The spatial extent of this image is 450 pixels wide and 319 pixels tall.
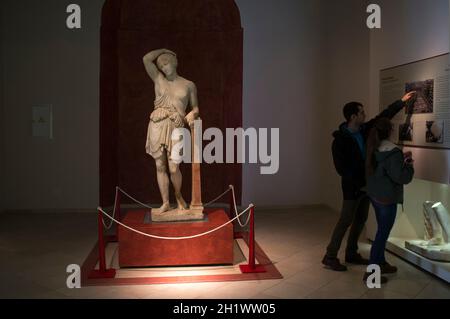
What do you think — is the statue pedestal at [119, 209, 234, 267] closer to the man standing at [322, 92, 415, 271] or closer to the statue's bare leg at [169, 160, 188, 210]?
the statue's bare leg at [169, 160, 188, 210]

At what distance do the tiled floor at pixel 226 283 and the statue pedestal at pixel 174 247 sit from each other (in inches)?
27.1

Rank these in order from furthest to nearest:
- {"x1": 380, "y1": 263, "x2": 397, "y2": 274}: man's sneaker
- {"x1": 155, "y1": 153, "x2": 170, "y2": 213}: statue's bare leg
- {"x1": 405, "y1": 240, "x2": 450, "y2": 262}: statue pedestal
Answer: {"x1": 155, "y1": 153, "x2": 170, "y2": 213}: statue's bare leg → {"x1": 380, "y1": 263, "x2": 397, "y2": 274}: man's sneaker → {"x1": 405, "y1": 240, "x2": 450, "y2": 262}: statue pedestal

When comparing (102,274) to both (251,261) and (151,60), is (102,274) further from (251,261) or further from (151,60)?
(151,60)

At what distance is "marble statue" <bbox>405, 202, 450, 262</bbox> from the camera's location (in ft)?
17.2

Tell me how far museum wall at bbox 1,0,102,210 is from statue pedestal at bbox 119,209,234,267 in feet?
12.7

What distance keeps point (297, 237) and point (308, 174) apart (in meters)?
2.74

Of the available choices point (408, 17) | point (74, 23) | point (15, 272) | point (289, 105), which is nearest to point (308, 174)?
point (289, 105)

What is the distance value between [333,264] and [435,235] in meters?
1.16

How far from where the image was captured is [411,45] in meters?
5.84

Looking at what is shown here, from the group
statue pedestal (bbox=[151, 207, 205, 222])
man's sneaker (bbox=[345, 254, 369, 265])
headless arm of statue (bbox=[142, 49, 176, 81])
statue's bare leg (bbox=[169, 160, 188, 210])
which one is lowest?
man's sneaker (bbox=[345, 254, 369, 265])

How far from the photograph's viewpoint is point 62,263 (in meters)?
5.89

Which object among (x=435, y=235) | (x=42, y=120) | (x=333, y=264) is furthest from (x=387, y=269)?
(x=42, y=120)

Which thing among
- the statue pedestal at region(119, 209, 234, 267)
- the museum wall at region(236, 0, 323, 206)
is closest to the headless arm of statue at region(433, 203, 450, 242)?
the statue pedestal at region(119, 209, 234, 267)

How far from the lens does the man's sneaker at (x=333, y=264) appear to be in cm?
544
